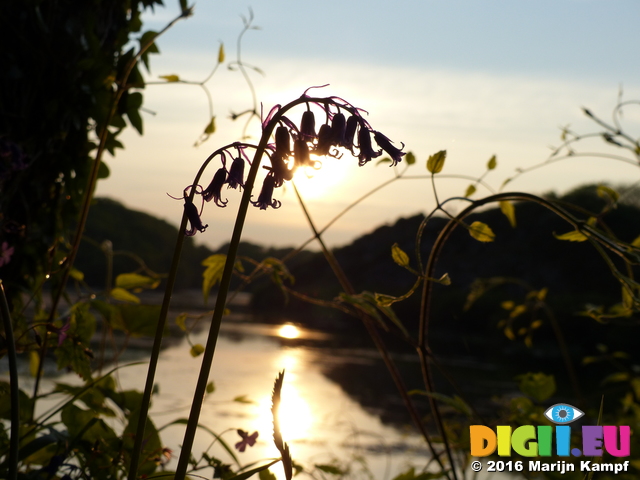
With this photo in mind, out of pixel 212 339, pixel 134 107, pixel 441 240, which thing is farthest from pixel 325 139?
pixel 134 107

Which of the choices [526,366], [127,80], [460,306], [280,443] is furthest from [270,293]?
[280,443]

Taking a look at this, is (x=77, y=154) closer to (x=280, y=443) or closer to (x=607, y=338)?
(x=280, y=443)

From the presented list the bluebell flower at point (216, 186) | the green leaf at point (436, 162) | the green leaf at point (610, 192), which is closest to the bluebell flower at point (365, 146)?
the bluebell flower at point (216, 186)

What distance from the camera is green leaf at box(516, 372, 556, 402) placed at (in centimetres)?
122

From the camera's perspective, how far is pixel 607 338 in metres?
7.20

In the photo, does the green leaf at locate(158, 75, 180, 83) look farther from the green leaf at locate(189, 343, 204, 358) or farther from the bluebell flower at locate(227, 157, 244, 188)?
the bluebell flower at locate(227, 157, 244, 188)

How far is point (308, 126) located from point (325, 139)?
0.09 ft

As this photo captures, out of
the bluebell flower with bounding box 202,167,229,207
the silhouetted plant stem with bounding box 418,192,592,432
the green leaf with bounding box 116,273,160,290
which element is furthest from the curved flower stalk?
the green leaf with bounding box 116,273,160,290

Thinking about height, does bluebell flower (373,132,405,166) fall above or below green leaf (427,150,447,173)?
below

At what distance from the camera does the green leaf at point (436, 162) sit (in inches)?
35.3

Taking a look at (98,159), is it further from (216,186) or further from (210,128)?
(216,186)

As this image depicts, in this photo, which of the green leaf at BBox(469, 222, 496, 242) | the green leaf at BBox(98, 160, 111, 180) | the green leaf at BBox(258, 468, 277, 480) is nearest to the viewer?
the green leaf at BBox(469, 222, 496, 242)

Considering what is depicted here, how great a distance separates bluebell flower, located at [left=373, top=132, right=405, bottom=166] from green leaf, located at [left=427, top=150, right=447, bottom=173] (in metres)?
0.29

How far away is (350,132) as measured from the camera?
0.56 m
